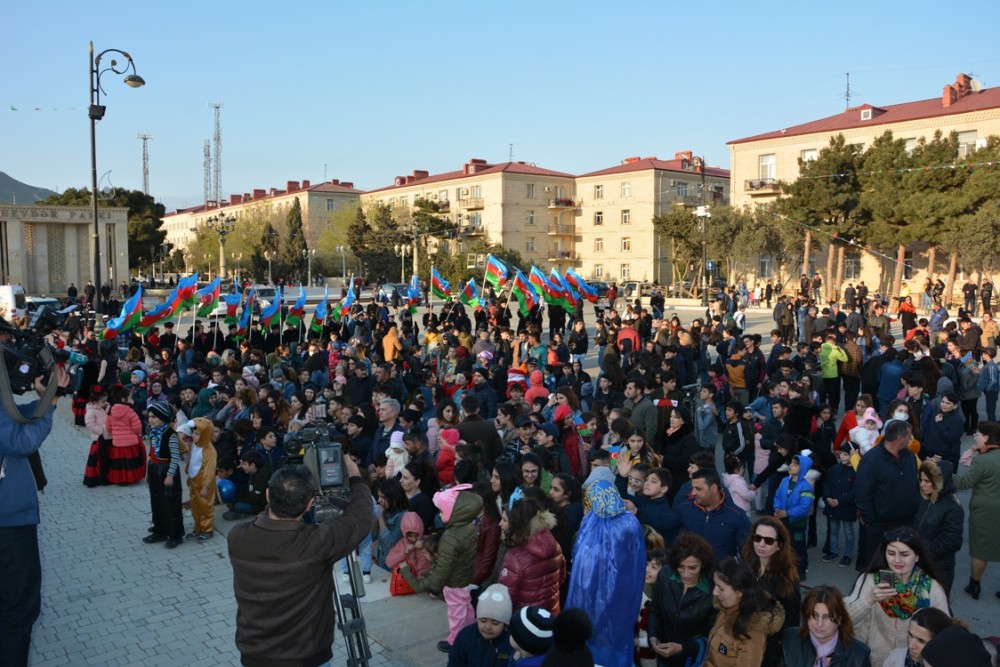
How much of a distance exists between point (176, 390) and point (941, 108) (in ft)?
138

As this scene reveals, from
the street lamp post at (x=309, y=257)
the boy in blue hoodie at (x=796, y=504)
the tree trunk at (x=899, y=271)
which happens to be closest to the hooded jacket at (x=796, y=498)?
the boy in blue hoodie at (x=796, y=504)

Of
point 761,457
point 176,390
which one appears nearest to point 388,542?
point 761,457

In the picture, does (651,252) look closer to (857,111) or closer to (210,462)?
(857,111)

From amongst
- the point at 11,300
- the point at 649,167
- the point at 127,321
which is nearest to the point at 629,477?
the point at 127,321

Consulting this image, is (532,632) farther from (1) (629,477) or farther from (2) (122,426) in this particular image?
(2) (122,426)

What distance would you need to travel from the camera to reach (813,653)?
13.5ft

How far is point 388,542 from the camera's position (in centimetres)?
744

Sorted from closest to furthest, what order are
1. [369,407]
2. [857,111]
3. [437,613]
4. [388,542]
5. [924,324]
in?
1. [437,613]
2. [388,542]
3. [369,407]
4. [924,324]
5. [857,111]

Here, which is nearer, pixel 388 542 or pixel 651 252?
pixel 388 542

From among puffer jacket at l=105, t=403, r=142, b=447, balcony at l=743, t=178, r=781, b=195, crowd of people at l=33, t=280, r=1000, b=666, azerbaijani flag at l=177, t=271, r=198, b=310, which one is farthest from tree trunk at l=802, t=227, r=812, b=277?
puffer jacket at l=105, t=403, r=142, b=447

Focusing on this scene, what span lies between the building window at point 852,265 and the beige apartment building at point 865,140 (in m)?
0.05

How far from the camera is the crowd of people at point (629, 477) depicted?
437 cm

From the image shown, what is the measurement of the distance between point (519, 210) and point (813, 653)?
6234 centimetres

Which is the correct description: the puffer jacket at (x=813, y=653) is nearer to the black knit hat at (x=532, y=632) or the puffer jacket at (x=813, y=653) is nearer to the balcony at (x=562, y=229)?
the black knit hat at (x=532, y=632)
